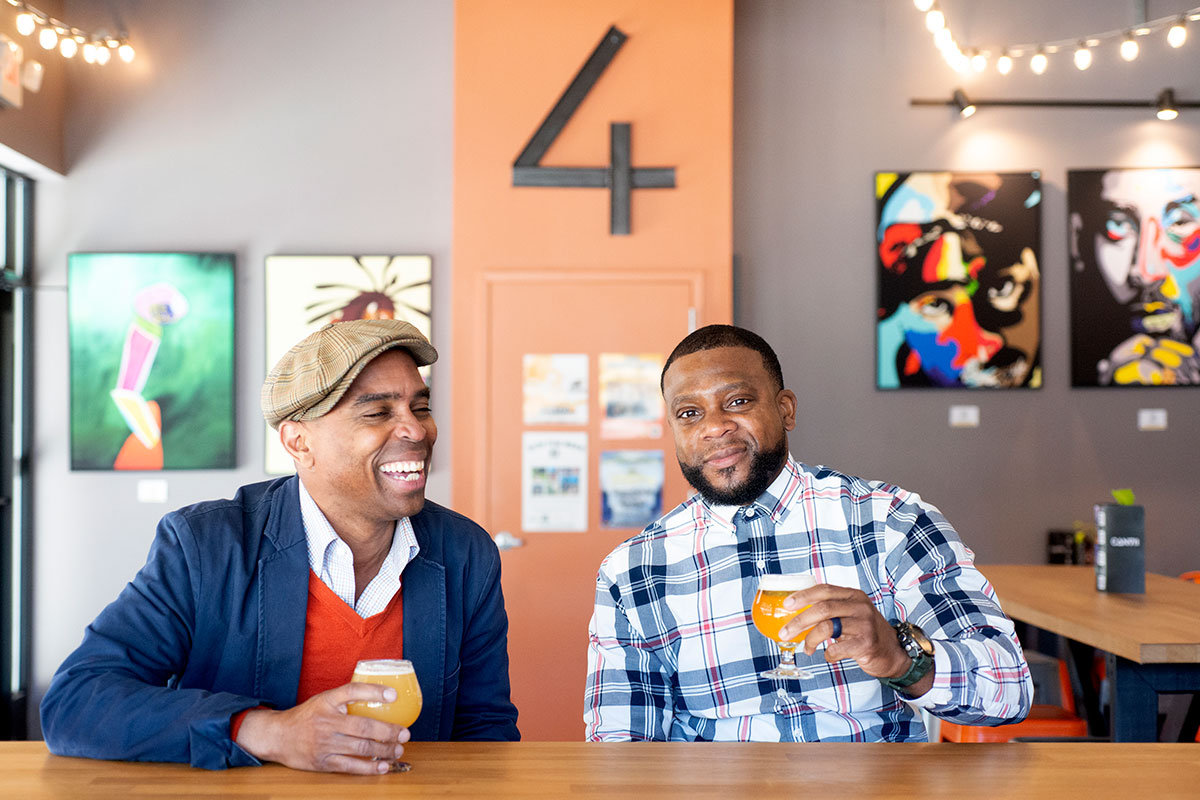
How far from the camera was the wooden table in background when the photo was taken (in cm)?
238

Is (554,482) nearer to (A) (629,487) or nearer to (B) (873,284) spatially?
(A) (629,487)

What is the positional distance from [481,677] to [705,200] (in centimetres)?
274

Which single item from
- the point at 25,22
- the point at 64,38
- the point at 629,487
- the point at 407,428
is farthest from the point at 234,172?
the point at 407,428

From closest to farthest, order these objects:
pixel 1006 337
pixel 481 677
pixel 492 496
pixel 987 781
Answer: pixel 987 781 → pixel 481 677 → pixel 492 496 → pixel 1006 337

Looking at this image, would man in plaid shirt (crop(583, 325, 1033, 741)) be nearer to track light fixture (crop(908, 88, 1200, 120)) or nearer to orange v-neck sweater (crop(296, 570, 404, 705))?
orange v-neck sweater (crop(296, 570, 404, 705))

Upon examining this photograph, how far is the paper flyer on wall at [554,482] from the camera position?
4.05 m

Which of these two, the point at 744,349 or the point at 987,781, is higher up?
the point at 744,349

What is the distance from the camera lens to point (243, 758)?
127cm

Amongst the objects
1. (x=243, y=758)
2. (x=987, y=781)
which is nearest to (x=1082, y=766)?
(x=987, y=781)

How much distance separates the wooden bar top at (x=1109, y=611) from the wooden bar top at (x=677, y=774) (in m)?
1.13

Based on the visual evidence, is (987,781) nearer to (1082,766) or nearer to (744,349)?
(1082,766)

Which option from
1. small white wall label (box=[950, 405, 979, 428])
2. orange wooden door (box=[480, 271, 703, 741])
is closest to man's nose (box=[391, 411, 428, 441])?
orange wooden door (box=[480, 271, 703, 741])

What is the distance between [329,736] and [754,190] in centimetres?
377

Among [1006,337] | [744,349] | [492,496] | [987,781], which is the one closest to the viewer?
[987,781]
